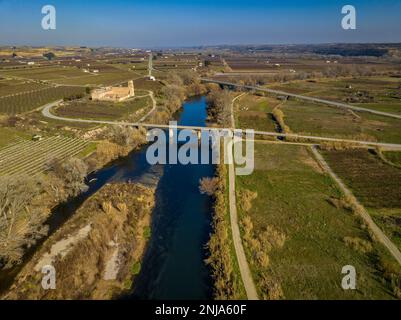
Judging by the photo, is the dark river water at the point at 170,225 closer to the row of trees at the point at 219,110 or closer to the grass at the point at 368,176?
the grass at the point at 368,176

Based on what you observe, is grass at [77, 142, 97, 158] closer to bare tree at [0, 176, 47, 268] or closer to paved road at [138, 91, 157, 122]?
bare tree at [0, 176, 47, 268]

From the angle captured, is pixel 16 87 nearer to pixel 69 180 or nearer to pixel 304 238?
pixel 69 180

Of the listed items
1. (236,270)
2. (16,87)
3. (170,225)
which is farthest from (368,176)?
(16,87)

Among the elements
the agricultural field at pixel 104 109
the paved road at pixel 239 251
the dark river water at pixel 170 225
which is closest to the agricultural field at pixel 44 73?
the agricultural field at pixel 104 109

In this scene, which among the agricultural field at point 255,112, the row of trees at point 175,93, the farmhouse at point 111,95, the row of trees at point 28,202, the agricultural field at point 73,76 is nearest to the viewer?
Result: the row of trees at point 28,202

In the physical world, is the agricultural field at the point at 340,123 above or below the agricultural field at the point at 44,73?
below

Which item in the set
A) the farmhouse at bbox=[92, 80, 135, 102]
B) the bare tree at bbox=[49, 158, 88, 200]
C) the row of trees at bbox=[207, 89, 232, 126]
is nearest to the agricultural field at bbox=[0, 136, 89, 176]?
the bare tree at bbox=[49, 158, 88, 200]
